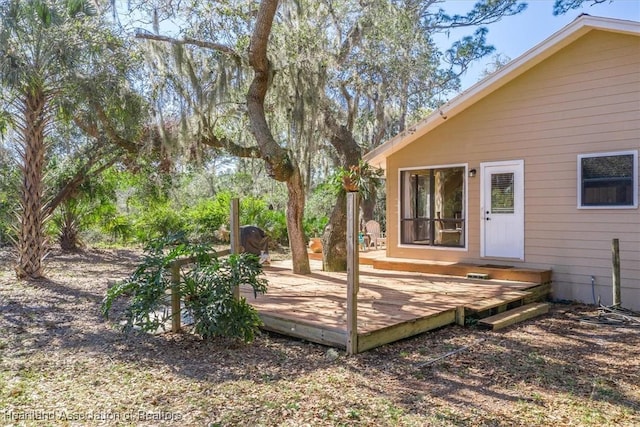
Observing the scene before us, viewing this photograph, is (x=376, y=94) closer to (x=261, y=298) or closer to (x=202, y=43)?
(x=202, y=43)

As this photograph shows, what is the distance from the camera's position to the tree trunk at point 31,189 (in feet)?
24.6

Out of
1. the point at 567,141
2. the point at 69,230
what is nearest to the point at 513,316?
the point at 567,141

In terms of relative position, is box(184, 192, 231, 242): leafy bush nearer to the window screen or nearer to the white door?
the white door

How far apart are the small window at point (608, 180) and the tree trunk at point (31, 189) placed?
8.24m

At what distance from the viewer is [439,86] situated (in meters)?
9.63

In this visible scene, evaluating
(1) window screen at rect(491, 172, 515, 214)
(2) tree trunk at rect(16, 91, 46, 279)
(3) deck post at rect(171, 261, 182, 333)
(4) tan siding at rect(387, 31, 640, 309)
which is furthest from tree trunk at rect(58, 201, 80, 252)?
(1) window screen at rect(491, 172, 515, 214)

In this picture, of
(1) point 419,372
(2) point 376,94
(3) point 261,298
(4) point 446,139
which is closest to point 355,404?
(1) point 419,372

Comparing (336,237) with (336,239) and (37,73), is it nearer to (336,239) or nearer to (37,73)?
(336,239)

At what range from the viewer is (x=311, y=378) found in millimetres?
3818

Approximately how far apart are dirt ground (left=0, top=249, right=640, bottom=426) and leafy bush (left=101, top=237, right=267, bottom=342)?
270 millimetres

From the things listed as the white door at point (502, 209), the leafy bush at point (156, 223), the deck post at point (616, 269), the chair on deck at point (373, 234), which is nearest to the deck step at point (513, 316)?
the deck post at point (616, 269)

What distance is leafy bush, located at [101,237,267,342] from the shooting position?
14.3ft

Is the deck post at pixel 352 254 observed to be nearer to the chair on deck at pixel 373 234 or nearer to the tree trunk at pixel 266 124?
the tree trunk at pixel 266 124

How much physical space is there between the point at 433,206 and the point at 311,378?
5.71 m
